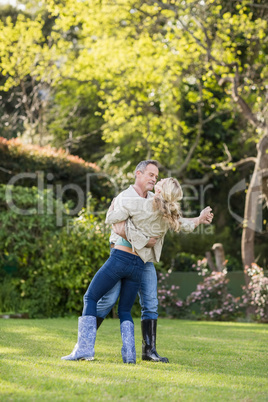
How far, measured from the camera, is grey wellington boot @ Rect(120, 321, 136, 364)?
5090 mm

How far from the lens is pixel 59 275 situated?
1127 cm

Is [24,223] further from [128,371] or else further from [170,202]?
[128,371]

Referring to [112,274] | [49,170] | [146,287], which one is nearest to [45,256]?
[49,170]

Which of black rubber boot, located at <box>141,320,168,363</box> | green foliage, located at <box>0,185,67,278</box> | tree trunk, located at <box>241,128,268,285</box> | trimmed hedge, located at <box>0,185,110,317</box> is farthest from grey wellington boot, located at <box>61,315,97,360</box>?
tree trunk, located at <box>241,128,268,285</box>

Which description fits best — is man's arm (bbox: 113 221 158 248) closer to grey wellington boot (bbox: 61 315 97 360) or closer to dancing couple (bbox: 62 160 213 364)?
dancing couple (bbox: 62 160 213 364)

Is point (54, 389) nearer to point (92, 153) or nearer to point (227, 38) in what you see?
point (227, 38)

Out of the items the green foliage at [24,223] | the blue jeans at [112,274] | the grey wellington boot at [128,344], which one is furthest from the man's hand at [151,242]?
the green foliage at [24,223]

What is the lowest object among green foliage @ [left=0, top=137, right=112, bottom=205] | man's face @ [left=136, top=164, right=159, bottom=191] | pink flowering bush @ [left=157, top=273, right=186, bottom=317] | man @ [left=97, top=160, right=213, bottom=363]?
pink flowering bush @ [left=157, top=273, right=186, bottom=317]

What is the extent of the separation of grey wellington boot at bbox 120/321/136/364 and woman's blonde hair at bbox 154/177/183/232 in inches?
39.5

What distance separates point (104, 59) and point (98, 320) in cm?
1528

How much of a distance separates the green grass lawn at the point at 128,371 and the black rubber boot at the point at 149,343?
21 cm

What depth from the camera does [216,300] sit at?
1248cm

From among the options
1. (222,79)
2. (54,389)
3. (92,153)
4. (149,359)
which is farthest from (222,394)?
(92,153)

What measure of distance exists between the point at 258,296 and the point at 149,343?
6985mm
